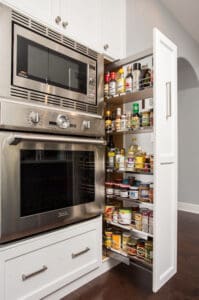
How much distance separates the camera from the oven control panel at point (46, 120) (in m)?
1.16

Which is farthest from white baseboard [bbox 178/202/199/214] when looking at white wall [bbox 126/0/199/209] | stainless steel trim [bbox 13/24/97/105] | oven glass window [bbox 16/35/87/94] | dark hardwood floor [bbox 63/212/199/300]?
oven glass window [bbox 16/35/87/94]

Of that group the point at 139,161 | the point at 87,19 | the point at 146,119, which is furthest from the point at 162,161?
the point at 87,19

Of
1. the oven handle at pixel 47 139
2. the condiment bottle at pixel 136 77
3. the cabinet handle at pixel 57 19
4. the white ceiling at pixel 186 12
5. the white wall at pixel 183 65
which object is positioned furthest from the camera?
the white ceiling at pixel 186 12

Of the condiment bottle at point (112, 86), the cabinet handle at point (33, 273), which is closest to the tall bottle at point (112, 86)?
the condiment bottle at point (112, 86)

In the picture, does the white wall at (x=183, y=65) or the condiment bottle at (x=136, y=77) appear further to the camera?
the white wall at (x=183, y=65)

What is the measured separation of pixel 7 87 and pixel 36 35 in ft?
1.25

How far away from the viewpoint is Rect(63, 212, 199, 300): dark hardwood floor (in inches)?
59.1

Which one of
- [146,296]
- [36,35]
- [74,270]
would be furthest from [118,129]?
[146,296]

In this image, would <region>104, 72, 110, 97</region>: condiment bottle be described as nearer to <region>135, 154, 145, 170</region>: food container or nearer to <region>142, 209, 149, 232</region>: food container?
<region>135, 154, 145, 170</region>: food container

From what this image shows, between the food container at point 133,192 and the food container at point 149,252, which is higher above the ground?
the food container at point 133,192

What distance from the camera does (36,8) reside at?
51.9 inches

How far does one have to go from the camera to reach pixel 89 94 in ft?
5.36

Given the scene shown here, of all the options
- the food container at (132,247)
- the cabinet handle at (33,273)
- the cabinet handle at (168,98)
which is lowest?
the food container at (132,247)

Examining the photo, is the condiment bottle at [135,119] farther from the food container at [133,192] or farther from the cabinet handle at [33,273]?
the cabinet handle at [33,273]
